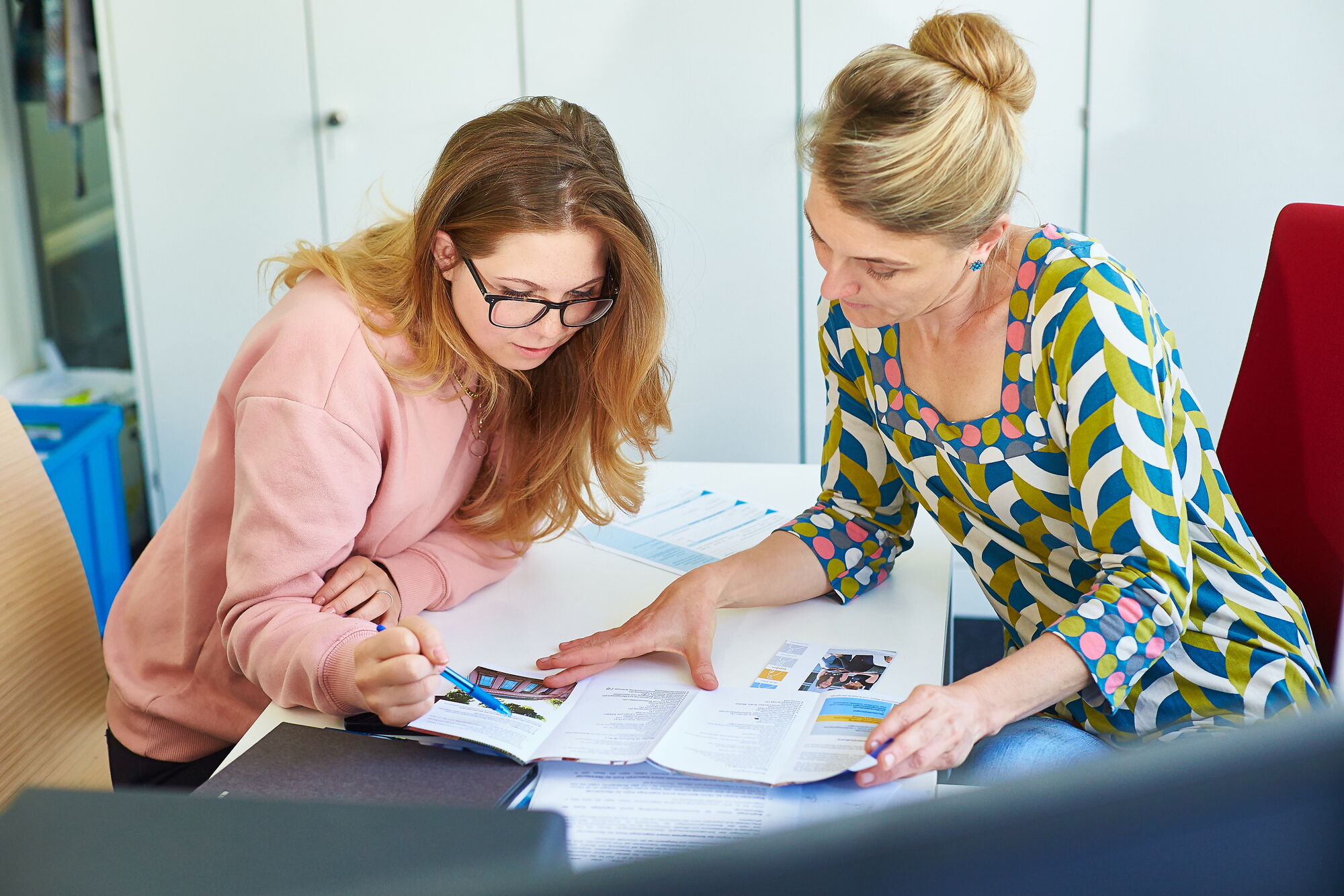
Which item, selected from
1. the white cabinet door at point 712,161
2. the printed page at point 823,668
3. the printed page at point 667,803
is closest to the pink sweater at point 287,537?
the printed page at point 667,803

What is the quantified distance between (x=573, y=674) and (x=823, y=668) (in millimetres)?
244

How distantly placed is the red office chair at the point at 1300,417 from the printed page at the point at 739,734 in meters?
0.60

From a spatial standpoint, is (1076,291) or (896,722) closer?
(896,722)

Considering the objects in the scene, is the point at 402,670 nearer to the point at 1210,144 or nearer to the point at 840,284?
the point at 840,284

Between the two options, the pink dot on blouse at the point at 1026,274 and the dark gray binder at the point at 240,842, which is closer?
the dark gray binder at the point at 240,842

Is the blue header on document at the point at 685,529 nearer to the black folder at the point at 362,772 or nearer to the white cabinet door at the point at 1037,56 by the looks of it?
the black folder at the point at 362,772

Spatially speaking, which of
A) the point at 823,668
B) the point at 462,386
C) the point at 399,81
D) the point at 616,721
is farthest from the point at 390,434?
the point at 399,81

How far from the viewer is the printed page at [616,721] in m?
0.99

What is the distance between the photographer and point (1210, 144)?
243 centimetres

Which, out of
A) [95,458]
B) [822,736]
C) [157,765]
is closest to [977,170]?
[822,736]

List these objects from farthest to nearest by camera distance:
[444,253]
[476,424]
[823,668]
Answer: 1. [476,424]
2. [444,253]
3. [823,668]

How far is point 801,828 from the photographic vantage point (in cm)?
28

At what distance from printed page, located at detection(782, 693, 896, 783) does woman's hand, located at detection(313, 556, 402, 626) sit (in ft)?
1.51

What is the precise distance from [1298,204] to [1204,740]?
4.12 feet
